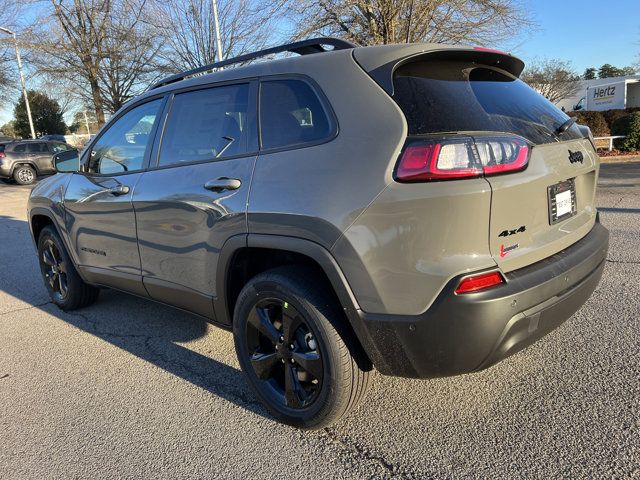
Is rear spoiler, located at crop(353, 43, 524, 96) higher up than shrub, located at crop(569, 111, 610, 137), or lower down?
higher up

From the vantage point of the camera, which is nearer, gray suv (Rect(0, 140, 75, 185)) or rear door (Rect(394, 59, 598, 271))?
rear door (Rect(394, 59, 598, 271))

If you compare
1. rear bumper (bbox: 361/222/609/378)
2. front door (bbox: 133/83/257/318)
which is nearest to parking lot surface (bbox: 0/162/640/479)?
rear bumper (bbox: 361/222/609/378)

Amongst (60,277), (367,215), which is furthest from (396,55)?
(60,277)

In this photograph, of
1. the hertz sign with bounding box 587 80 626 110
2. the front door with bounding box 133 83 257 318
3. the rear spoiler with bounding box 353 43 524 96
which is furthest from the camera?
the hertz sign with bounding box 587 80 626 110

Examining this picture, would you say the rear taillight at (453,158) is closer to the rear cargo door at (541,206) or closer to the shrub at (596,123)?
the rear cargo door at (541,206)

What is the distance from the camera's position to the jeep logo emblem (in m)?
2.48

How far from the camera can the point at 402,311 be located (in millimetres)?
2098

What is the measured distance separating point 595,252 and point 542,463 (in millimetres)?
1087

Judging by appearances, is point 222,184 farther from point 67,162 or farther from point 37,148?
point 37,148

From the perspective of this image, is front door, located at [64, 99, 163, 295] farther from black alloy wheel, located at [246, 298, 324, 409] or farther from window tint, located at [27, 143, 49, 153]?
window tint, located at [27, 143, 49, 153]

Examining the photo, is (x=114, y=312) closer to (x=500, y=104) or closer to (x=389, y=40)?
(x=500, y=104)

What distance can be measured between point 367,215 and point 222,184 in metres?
0.96

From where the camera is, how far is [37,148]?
20.1 meters

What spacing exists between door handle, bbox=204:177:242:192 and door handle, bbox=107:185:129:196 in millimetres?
965
